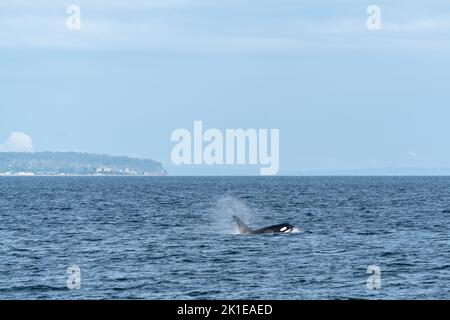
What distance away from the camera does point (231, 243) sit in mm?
56438

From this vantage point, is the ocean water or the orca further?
the orca

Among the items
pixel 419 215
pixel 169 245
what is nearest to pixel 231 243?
pixel 169 245

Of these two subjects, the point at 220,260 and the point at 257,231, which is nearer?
the point at 220,260

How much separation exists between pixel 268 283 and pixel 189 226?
1477 inches

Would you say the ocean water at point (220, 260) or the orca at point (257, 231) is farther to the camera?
the orca at point (257, 231)

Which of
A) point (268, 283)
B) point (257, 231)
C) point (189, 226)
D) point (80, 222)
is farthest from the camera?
point (80, 222)

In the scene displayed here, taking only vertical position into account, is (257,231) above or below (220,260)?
below
